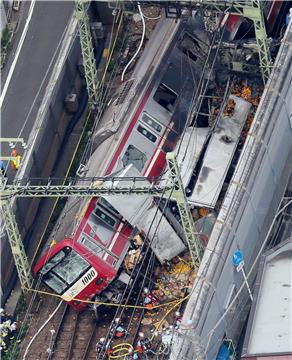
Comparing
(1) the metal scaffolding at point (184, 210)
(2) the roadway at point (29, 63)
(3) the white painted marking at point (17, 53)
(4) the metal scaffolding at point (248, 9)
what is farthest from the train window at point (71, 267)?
(4) the metal scaffolding at point (248, 9)

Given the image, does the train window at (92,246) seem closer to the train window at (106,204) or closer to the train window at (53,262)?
the train window at (53,262)

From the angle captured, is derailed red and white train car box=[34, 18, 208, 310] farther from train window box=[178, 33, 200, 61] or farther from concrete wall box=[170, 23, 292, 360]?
→ concrete wall box=[170, 23, 292, 360]

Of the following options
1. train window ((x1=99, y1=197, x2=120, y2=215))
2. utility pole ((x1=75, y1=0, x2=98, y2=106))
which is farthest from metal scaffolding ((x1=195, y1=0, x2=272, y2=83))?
train window ((x1=99, y1=197, x2=120, y2=215))

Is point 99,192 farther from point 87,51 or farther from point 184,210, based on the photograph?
point 87,51

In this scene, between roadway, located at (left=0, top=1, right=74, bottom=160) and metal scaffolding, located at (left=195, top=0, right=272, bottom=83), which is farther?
roadway, located at (left=0, top=1, right=74, bottom=160)

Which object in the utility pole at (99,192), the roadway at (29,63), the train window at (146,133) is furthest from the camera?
the roadway at (29,63)

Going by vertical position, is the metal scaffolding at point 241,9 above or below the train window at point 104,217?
above
